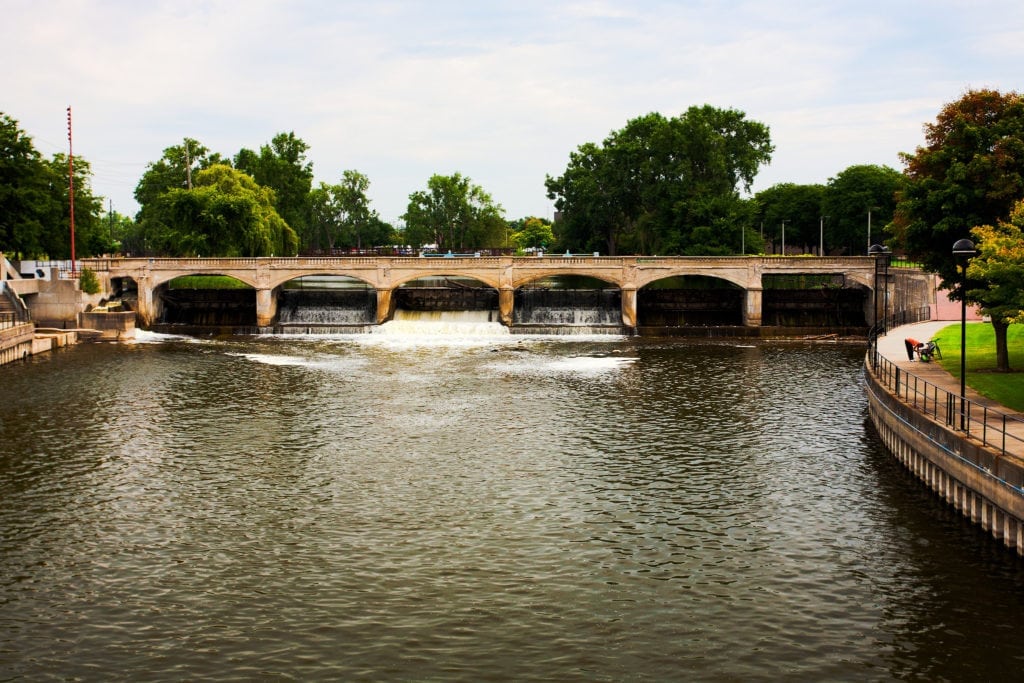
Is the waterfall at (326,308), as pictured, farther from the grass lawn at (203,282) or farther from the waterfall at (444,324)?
the grass lawn at (203,282)

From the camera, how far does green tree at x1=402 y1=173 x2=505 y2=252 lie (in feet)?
594

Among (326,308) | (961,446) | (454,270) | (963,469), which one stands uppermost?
(454,270)

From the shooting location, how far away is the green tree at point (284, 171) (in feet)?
488

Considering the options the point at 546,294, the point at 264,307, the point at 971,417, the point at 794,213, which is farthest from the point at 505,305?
the point at 794,213

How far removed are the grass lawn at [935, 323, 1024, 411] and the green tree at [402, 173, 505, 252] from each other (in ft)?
405

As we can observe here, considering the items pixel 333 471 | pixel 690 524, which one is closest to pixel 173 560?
pixel 333 471

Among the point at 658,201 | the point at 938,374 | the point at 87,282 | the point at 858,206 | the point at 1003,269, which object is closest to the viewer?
the point at 1003,269

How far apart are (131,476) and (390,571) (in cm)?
1412

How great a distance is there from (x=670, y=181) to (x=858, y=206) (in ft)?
133

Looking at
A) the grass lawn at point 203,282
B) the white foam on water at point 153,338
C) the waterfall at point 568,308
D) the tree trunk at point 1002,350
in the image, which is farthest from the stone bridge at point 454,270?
the tree trunk at point 1002,350

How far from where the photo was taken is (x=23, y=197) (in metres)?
92.1

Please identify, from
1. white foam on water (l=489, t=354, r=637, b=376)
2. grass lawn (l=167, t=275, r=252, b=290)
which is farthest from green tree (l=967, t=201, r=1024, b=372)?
grass lawn (l=167, t=275, r=252, b=290)

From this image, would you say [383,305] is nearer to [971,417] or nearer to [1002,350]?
[1002,350]

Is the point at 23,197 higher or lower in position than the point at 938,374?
higher
